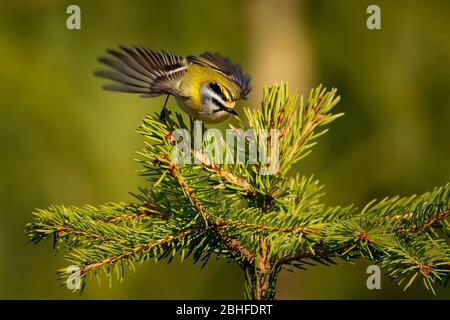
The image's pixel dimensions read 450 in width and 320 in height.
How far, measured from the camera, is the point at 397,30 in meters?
4.11

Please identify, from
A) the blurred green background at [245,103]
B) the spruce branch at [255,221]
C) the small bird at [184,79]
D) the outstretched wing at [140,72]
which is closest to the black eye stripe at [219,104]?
the small bird at [184,79]

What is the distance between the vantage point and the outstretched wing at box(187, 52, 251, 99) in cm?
256

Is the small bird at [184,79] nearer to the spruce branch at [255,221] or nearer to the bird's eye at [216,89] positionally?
the bird's eye at [216,89]

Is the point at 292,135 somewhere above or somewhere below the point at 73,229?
above

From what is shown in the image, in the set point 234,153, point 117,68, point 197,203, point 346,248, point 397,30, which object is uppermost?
point 397,30

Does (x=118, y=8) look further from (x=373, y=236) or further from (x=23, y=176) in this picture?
(x=373, y=236)

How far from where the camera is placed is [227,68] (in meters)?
2.74

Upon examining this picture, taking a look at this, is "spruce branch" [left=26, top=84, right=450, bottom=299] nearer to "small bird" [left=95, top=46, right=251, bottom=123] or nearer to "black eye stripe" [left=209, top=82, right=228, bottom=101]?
"small bird" [left=95, top=46, right=251, bottom=123]

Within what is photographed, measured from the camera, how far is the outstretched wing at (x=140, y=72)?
185 centimetres

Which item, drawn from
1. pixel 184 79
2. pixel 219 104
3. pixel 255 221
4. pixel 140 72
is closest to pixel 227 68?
pixel 184 79

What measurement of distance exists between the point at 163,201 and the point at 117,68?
42 cm

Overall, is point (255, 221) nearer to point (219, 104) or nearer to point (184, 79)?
point (219, 104)

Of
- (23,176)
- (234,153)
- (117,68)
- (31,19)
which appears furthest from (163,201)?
(31,19)

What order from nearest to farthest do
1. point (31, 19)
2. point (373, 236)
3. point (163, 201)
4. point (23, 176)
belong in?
point (373, 236) → point (163, 201) → point (23, 176) → point (31, 19)
